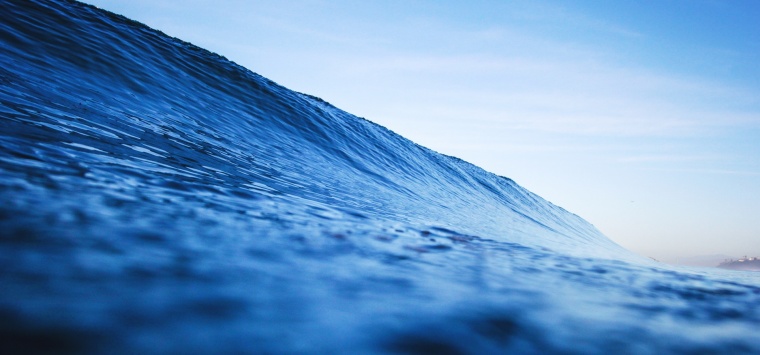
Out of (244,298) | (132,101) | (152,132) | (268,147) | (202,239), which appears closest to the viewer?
(244,298)

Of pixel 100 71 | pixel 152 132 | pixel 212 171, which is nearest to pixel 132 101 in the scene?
pixel 100 71

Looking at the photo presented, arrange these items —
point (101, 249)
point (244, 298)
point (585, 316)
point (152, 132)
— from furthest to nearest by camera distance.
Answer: point (152, 132), point (585, 316), point (101, 249), point (244, 298)

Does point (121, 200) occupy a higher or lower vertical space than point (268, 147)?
lower

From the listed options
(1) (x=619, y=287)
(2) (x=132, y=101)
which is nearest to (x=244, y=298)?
(1) (x=619, y=287)

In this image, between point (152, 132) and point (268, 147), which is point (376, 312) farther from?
point (268, 147)

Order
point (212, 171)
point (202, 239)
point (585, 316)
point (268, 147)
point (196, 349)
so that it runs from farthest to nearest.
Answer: point (268, 147)
point (212, 171)
point (202, 239)
point (585, 316)
point (196, 349)

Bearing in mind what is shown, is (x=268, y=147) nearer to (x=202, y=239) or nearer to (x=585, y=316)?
(x=202, y=239)

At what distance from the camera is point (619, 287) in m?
1.94

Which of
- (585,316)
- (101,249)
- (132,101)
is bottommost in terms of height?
(101,249)

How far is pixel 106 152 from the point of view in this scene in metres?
2.67

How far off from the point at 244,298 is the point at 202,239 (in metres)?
0.60

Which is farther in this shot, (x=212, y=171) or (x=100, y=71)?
(x=100, y=71)

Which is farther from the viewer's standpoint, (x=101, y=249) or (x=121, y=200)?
(x=121, y=200)

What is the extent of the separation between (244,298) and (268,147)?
4952 millimetres
